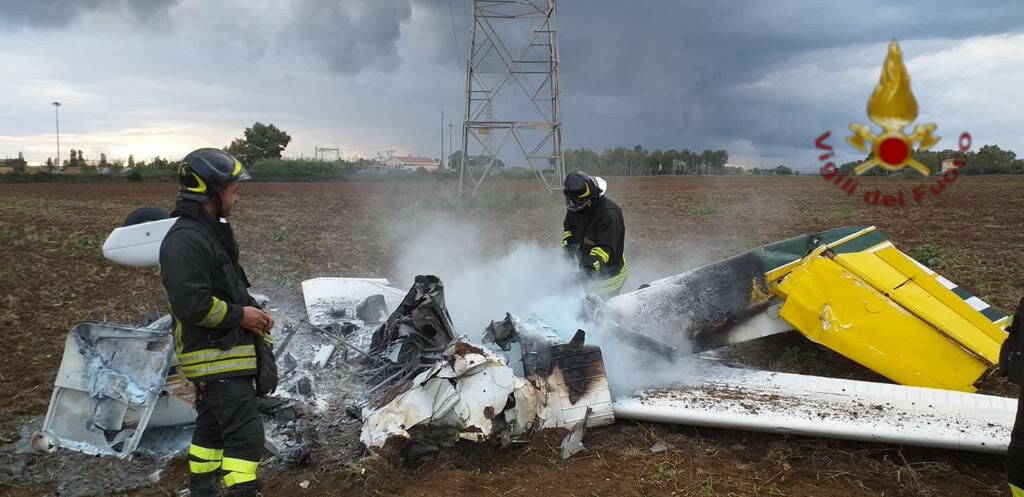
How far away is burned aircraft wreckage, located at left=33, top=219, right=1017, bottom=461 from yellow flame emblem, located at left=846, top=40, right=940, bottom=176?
9.93 feet

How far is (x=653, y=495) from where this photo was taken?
3471 millimetres

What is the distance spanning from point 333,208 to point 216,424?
18380mm

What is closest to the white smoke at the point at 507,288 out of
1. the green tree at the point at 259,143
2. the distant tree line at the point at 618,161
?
the distant tree line at the point at 618,161

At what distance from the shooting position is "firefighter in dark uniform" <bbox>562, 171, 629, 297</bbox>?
228 inches

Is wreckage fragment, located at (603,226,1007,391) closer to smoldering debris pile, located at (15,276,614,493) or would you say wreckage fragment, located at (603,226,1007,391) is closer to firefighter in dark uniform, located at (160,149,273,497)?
smoldering debris pile, located at (15,276,614,493)

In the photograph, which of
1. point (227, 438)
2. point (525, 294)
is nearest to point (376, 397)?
point (227, 438)

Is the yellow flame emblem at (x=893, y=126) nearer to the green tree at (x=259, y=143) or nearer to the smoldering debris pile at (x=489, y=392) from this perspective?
the smoldering debris pile at (x=489, y=392)

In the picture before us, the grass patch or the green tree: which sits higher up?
the green tree

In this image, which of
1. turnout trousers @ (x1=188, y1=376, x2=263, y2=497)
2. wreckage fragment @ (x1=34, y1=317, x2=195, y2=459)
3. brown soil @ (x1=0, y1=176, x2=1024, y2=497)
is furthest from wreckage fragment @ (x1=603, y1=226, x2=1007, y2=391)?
wreckage fragment @ (x1=34, y1=317, x2=195, y2=459)

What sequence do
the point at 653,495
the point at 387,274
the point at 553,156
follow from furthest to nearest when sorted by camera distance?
the point at 553,156, the point at 387,274, the point at 653,495

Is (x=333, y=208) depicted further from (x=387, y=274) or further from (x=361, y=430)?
(x=361, y=430)

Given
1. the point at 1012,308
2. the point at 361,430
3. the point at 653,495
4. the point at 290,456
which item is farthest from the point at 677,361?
the point at 1012,308

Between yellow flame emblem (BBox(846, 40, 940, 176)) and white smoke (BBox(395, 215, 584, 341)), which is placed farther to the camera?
white smoke (BBox(395, 215, 584, 341))

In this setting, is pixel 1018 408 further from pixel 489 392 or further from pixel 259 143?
pixel 259 143
